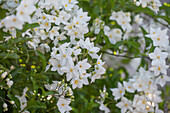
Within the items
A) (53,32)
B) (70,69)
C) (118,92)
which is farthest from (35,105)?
(118,92)

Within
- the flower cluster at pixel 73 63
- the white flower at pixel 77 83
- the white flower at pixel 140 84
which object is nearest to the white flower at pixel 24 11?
the flower cluster at pixel 73 63

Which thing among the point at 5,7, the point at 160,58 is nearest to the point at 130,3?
the point at 160,58

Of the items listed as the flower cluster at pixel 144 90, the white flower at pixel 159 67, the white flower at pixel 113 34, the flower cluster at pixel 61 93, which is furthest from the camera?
the white flower at pixel 113 34

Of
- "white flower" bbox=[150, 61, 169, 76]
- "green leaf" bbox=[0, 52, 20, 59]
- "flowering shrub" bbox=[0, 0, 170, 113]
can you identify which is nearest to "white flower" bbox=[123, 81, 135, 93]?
"flowering shrub" bbox=[0, 0, 170, 113]

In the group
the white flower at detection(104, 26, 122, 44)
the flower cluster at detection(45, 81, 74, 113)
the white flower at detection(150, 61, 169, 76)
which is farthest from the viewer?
the white flower at detection(104, 26, 122, 44)

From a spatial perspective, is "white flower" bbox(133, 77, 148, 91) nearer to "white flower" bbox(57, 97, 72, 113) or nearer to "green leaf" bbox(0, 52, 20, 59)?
"white flower" bbox(57, 97, 72, 113)

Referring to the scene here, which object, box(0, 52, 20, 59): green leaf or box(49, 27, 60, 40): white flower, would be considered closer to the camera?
box(0, 52, 20, 59): green leaf

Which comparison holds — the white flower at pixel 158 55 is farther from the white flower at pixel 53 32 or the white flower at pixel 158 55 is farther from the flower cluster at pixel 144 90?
the white flower at pixel 53 32

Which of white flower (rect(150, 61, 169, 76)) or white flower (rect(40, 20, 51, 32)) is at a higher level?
white flower (rect(40, 20, 51, 32))

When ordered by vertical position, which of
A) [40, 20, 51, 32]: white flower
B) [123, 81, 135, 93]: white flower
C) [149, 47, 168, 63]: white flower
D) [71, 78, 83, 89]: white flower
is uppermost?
[40, 20, 51, 32]: white flower

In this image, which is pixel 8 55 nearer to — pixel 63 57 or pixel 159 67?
pixel 63 57
